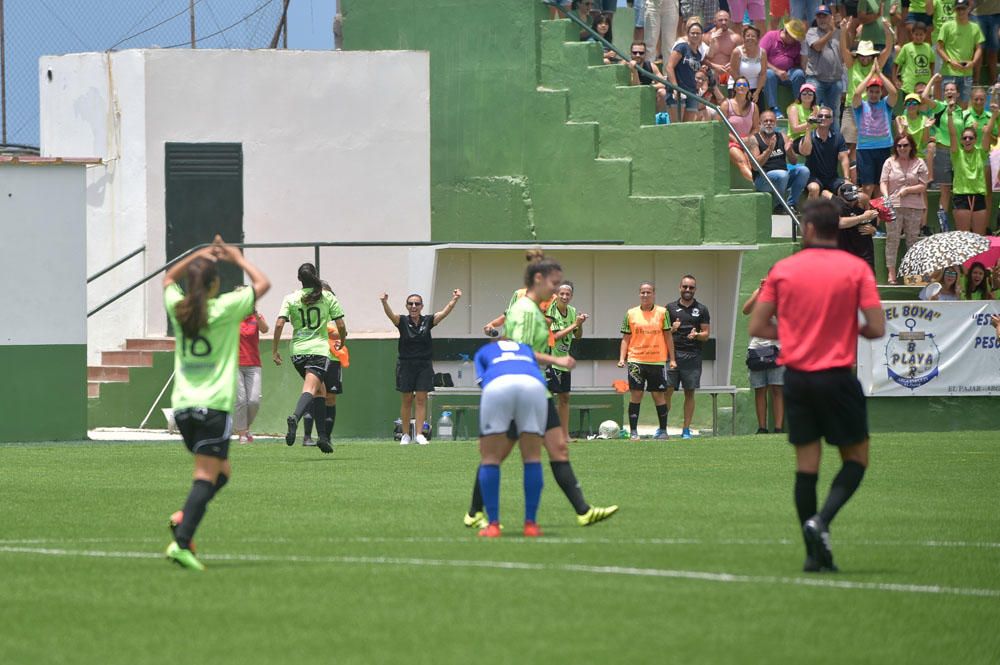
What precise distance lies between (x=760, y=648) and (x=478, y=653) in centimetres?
120

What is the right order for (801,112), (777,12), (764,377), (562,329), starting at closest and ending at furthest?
(562,329), (764,377), (801,112), (777,12)

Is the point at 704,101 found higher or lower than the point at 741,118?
higher

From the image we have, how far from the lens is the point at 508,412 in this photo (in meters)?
11.5

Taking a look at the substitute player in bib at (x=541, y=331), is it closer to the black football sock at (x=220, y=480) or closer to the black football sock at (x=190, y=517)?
the black football sock at (x=220, y=480)

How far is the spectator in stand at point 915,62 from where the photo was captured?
30.3 m

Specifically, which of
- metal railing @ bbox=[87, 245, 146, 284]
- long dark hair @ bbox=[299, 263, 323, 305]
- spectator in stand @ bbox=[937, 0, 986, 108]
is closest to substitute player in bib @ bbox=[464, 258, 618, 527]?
long dark hair @ bbox=[299, 263, 323, 305]

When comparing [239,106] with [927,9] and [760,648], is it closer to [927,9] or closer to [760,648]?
[927,9]

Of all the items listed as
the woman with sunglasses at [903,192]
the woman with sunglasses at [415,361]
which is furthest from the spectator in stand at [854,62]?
the woman with sunglasses at [415,361]

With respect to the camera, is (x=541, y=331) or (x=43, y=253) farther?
(x=43, y=253)

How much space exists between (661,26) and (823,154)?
4.36 m

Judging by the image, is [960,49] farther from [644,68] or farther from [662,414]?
[662,414]

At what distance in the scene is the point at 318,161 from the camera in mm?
30109

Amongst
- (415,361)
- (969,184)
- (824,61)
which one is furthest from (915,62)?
(415,361)

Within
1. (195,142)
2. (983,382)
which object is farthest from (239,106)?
(983,382)
